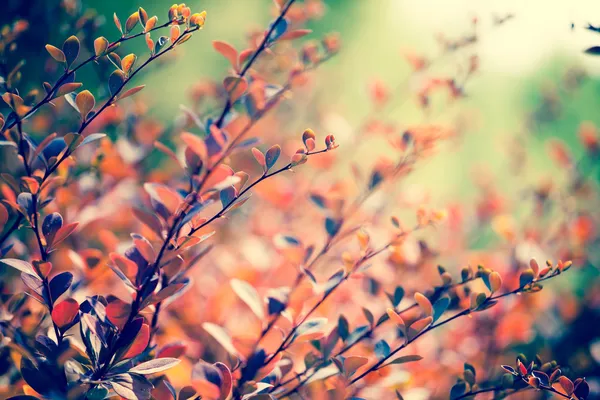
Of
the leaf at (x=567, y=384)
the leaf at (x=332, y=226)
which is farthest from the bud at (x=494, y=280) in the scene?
the leaf at (x=332, y=226)

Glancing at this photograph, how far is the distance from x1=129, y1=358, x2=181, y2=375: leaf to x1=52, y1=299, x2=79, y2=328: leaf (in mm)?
118

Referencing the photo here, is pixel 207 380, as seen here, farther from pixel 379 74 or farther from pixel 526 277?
pixel 379 74

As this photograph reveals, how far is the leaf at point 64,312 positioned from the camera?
0.56 meters

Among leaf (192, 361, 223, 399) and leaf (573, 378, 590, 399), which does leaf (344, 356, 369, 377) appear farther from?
leaf (573, 378, 590, 399)

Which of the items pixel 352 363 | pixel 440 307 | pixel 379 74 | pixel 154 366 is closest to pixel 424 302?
pixel 440 307

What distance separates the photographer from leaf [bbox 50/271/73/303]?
598 mm

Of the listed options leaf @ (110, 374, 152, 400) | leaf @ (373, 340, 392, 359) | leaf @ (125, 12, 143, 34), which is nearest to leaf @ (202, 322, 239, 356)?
leaf @ (110, 374, 152, 400)

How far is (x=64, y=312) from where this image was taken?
57 cm

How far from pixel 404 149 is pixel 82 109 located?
623 mm

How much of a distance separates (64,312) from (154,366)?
148 mm

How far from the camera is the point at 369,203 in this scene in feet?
3.56

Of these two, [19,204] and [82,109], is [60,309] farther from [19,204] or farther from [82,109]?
[82,109]

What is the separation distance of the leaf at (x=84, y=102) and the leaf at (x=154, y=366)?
1.19ft

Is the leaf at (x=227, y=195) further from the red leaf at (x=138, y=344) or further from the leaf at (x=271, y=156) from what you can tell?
the red leaf at (x=138, y=344)
